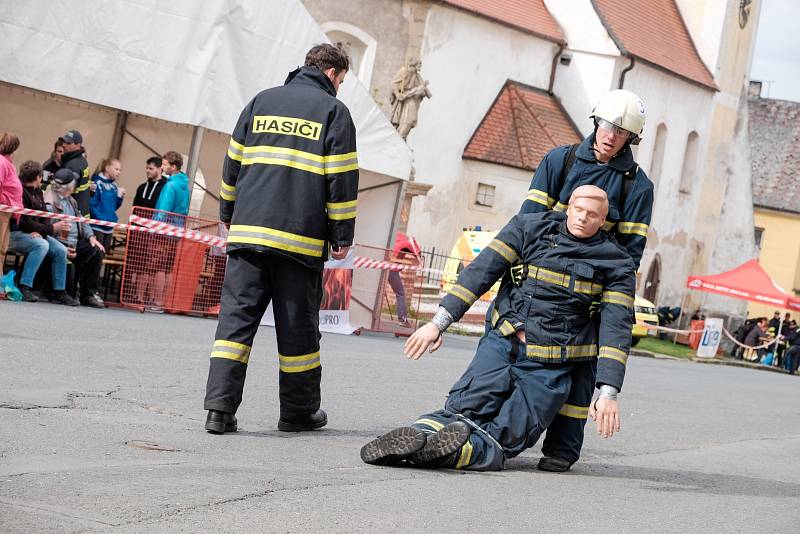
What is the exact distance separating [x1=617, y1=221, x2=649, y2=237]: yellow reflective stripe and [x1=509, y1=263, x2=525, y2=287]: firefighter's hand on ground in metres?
0.67

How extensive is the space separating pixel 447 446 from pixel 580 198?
1.56 meters

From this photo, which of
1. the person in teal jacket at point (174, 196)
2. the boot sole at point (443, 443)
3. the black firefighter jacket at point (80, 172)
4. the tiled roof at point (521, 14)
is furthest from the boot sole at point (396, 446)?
the tiled roof at point (521, 14)

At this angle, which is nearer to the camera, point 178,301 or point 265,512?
point 265,512

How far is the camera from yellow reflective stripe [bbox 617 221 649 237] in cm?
739

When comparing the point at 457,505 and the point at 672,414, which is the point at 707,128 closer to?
the point at 672,414

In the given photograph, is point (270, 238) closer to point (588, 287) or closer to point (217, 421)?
point (217, 421)

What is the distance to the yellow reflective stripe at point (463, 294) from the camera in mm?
6984

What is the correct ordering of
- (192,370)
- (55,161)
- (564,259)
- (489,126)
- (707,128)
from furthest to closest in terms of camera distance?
Answer: (707,128) < (489,126) < (55,161) < (192,370) < (564,259)

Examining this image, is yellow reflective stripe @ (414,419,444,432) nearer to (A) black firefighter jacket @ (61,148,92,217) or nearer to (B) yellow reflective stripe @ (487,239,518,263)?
(B) yellow reflective stripe @ (487,239,518,263)

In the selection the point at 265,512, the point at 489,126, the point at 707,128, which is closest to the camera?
the point at 265,512

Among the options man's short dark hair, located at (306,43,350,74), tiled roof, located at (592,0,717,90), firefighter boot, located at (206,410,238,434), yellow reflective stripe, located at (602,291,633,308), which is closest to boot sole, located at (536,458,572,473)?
yellow reflective stripe, located at (602,291,633,308)

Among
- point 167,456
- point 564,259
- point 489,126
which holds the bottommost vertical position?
point 167,456

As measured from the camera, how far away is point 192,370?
10242 mm

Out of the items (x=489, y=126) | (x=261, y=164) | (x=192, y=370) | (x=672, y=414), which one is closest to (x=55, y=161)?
(x=192, y=370)
